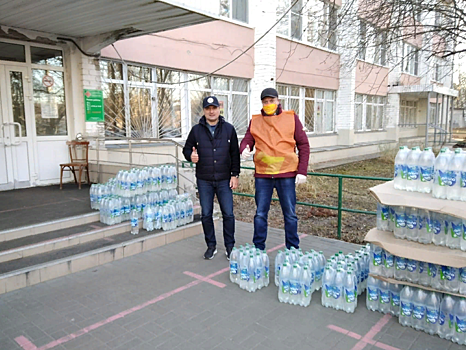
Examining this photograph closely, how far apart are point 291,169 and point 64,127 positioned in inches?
239

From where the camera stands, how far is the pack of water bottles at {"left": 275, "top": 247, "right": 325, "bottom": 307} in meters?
3.64

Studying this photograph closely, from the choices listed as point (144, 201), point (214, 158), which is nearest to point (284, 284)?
point (214, 158)

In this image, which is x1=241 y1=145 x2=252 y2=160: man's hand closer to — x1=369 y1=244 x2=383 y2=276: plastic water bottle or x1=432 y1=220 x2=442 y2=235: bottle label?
x1=369 y1=244 x2=383 y2=276: plastic water bottle

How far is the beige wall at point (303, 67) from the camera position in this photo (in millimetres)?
14039

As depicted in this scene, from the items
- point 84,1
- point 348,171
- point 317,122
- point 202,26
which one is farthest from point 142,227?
point 317,122

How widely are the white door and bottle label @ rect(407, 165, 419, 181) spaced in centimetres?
733

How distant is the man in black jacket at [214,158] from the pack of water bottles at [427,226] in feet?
6.69

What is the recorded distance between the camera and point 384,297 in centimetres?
349

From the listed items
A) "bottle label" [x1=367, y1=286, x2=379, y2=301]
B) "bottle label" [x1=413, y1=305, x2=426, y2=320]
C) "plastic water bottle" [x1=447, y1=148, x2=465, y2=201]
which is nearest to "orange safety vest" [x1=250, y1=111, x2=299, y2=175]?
"bottle label" [x1=367, y1=286, x2=379, y2=301]

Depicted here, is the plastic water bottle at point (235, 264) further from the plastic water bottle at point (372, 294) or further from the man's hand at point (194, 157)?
the plastic water bottle at point (372, 294)

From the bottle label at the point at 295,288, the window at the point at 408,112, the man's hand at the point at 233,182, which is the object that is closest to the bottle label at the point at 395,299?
the bottle label at the point at 295,288

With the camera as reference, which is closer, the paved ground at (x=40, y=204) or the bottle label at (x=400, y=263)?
the bottle label at (x=400, y=263)

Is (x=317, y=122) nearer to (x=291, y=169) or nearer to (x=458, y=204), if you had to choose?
(x=291, y=169)

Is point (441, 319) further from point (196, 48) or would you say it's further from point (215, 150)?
point (196, 48)
